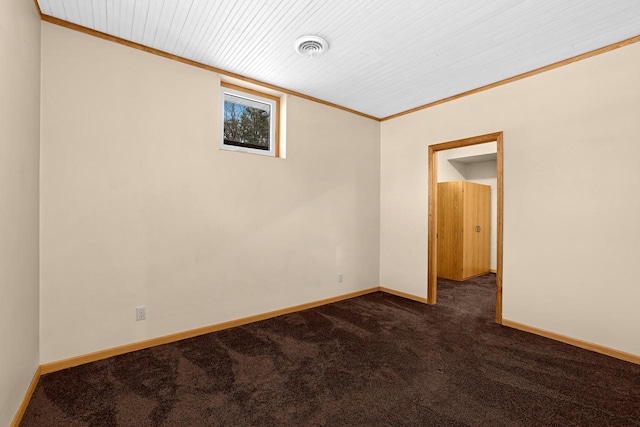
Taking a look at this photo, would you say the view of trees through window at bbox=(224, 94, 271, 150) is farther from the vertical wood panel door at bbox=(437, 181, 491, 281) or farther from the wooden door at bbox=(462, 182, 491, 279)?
the wooden door at bbox=(462, 182, 491, 279)

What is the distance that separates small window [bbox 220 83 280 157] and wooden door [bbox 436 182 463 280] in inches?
142

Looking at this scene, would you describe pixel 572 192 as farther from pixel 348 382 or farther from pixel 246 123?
pixel 246 123

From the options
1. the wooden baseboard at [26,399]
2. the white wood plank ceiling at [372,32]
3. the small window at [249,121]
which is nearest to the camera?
the wooden baseboard at [26,399]

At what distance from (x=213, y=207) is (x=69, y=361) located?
1.65 metres

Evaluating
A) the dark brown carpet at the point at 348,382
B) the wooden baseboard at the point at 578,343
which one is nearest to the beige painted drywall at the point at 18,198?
the dark brown carpet at the point at 348,382

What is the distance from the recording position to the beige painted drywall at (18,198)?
1.49m

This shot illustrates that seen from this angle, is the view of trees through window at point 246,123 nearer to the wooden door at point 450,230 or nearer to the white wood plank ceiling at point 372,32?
the white wood plank ceiling at point 372,32

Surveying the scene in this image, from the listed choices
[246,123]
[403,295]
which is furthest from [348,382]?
[246,123]

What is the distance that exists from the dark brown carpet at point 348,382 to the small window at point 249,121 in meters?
2.03

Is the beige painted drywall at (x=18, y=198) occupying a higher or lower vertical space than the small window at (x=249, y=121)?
lower

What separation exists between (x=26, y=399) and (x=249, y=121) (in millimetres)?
2948

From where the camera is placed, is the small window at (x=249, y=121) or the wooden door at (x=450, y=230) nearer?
the small window at (x=249, y=121)

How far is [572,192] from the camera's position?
2.78m

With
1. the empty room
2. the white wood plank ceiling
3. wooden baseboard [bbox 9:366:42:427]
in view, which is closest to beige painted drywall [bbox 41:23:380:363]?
the empty room
